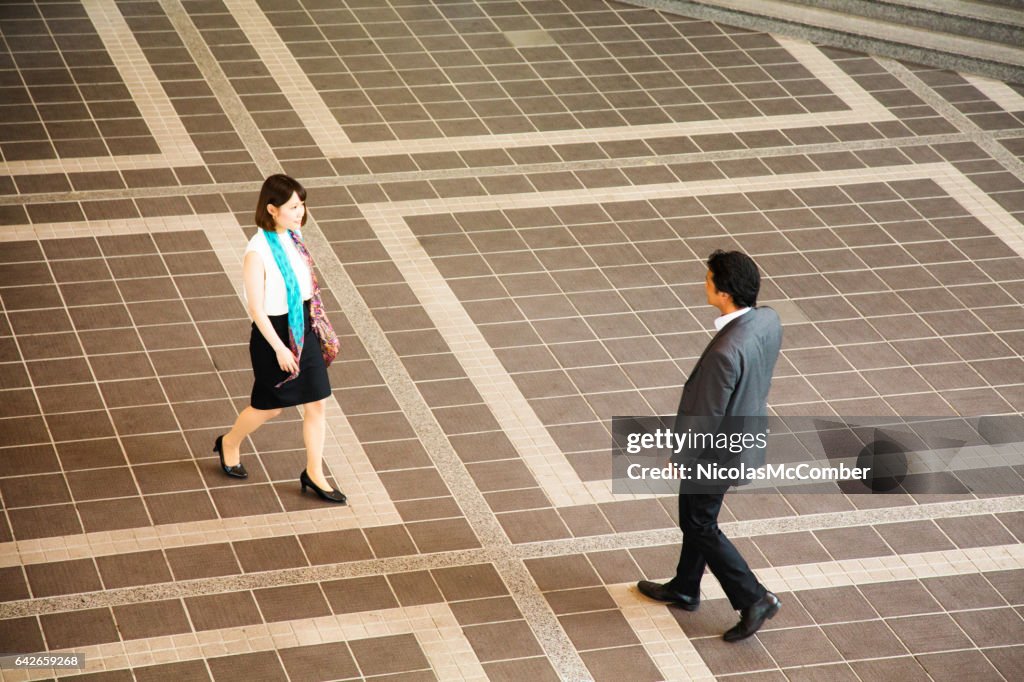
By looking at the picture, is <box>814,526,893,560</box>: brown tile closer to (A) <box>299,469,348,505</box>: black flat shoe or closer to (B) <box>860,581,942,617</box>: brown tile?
(B) <box>860,581,942,617</box>: brown tile

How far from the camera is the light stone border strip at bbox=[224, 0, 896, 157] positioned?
32.0 feet

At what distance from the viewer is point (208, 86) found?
33.8 ft

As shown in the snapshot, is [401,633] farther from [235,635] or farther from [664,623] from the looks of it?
[664,623]

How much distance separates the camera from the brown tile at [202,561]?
598 centimetres

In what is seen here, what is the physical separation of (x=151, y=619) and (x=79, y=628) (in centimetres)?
28

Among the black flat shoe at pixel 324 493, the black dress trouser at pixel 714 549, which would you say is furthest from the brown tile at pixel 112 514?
the black dress trouser at pixel 714 549

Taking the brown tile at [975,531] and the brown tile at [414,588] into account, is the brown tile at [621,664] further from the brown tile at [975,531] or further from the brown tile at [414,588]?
the brown tile at [975,531]

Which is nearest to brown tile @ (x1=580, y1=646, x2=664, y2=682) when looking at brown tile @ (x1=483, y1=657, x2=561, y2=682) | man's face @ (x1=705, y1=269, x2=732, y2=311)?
brown tile @ (x1=483, y1=657, x2=561, y2=682)

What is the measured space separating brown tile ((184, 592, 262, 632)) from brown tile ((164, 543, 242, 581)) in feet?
0.48

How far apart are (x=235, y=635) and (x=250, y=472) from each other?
1.13 meters

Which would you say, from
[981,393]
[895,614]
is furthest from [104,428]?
[981,393]

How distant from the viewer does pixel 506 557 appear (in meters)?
6.25

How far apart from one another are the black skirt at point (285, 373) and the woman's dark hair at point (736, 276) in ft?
5.93

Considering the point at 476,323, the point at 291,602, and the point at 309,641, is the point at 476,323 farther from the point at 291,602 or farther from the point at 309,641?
the point at 309,641
